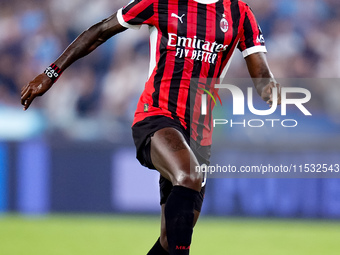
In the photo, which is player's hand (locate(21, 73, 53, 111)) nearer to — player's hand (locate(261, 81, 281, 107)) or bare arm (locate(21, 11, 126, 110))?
bare arm (locate(21, 11, 126, 110))

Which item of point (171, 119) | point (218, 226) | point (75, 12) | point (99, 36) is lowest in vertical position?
point (218, 226)

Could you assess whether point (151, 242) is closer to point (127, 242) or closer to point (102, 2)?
point (127, 242)

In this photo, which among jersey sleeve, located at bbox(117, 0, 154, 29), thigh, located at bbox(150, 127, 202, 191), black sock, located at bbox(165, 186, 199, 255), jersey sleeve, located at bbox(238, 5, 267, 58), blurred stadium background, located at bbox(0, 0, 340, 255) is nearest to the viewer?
black sock, located at bbox(165, 186, 199, 255)

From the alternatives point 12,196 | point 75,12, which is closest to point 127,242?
point 12,196

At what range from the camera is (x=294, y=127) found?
8.16m

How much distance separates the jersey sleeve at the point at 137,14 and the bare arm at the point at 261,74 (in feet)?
2.44

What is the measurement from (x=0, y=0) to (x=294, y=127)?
5025 millimetres

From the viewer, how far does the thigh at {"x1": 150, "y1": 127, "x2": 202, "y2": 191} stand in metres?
3.55

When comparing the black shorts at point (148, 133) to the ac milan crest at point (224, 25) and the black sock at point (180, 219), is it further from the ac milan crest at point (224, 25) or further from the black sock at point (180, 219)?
the ac milan crest at point (224, 25)

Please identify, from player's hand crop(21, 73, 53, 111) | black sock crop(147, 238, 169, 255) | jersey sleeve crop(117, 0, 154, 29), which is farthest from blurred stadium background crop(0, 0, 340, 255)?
jersey sleeve crop(117, 0, 154, 29)

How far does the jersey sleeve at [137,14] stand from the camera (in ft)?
13.6

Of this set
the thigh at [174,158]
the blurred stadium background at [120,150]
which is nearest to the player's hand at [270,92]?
the thigh at [174,158]

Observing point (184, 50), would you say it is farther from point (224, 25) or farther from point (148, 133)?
point (148, 133)

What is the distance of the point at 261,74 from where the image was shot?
14.2 feet
